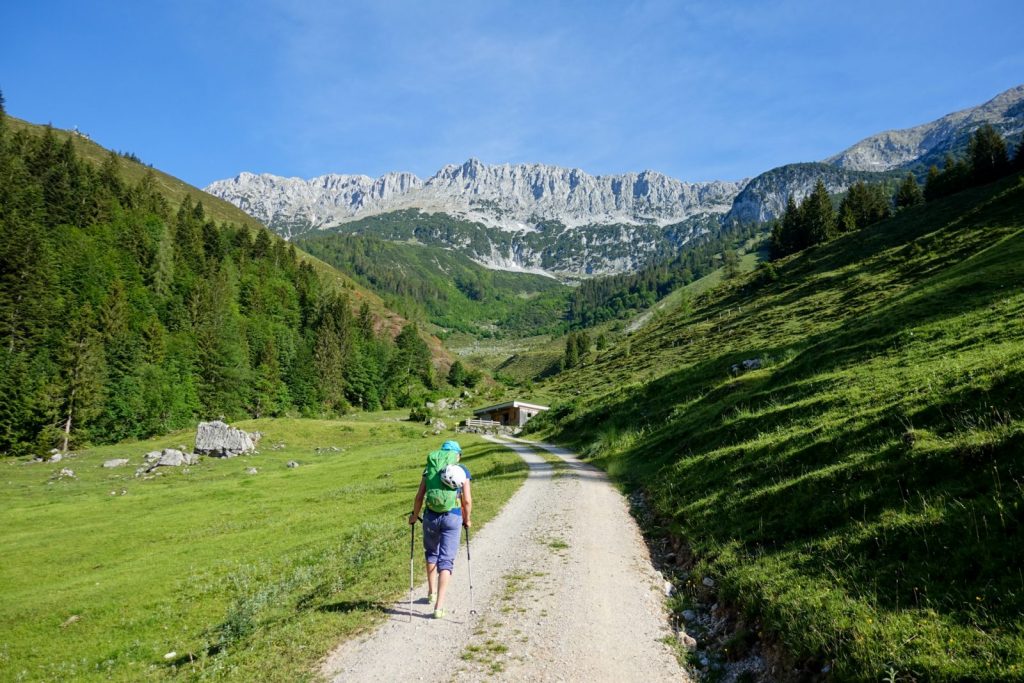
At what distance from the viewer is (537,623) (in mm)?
9781

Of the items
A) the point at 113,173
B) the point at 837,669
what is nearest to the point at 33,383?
the point at 837,669

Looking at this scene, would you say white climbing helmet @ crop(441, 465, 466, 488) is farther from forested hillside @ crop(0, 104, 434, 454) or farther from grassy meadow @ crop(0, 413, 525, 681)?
forested hillside @ crop(0, 104, 434, 454)

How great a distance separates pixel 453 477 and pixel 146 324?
367 ft

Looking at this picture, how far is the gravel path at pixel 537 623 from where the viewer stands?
26.7ft

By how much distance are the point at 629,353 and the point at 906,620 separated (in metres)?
115

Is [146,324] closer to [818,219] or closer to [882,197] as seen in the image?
[818,219]

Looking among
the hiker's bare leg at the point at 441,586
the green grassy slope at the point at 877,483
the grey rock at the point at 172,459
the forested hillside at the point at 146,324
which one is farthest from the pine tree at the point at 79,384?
the hiker's bare leg at the point at 441,586

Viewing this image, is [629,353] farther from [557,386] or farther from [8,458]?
[8,458]

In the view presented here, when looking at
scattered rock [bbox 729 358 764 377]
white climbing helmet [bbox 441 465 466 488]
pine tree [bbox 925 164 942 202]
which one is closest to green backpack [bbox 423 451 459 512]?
white climbing helmet [bbox 441 465 466 488]

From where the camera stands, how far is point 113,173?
437 ft

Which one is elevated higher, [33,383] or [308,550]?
[33,383]

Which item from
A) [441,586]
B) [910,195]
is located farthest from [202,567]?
[910,195]

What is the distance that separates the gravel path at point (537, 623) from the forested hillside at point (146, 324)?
73.1 meters

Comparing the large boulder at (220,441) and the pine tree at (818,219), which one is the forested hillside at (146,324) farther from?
the pine tree at (818,219)
